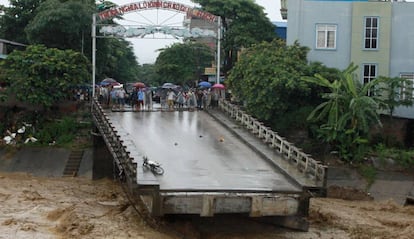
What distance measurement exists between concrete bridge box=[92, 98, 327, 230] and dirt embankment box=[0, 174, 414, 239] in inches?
32.6

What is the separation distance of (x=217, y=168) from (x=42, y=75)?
17592 millimetres

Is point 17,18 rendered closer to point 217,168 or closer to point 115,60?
point 115,60

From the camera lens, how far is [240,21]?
1686 inches

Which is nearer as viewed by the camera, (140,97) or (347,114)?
(347,114)

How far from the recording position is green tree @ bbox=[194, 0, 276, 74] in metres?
42.2

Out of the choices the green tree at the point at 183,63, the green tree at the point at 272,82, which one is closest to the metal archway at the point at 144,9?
the green tree at the point at 272,82

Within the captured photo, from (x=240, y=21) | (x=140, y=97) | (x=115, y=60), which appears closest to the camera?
(x=140, y=97)

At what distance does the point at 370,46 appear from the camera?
110ft

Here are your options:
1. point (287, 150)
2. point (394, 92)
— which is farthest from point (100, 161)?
point (394, 92)

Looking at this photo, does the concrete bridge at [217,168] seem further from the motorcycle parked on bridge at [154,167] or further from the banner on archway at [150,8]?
the banner on archway at [150,8]

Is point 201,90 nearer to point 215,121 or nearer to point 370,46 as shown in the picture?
point 215,121

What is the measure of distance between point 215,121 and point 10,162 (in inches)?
429

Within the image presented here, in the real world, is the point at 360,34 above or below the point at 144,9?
below

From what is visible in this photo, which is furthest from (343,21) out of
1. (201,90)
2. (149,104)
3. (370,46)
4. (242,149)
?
(242,149)
